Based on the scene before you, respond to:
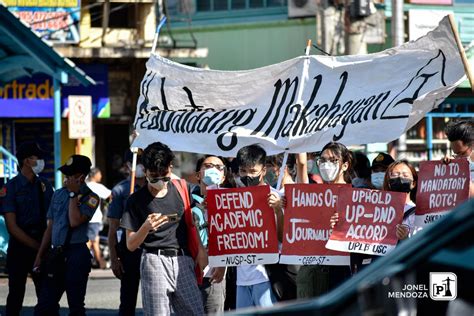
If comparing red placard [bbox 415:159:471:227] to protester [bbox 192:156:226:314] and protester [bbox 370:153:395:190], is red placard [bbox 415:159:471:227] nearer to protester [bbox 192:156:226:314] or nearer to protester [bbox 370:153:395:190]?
protester [bbox 370:153:395:190]

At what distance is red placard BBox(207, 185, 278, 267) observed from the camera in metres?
8.78

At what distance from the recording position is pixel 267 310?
4.50m

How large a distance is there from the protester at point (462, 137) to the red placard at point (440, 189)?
0.91 feet

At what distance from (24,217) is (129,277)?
124 centimetres

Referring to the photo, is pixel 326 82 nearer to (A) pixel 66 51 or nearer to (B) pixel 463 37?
(A) pixel 66 51

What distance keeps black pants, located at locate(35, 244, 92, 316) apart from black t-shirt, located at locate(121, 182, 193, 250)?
193 centimetres

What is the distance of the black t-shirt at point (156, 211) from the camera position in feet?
27.4

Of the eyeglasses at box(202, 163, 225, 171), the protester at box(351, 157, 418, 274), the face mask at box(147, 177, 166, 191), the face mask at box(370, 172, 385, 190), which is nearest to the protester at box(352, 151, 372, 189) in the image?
the face mask at box(370, 172, 385, 190)

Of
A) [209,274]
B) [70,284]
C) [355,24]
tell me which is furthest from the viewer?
[355,24]

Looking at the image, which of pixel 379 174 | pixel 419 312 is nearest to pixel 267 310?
pixel 419 312

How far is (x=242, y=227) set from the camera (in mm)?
8859

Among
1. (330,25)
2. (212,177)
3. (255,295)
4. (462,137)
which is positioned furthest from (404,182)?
(330,25)

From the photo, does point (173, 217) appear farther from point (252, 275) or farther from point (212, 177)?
point (212, 177)

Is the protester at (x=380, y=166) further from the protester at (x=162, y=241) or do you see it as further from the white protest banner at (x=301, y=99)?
the protester at (x=162, y=241)
